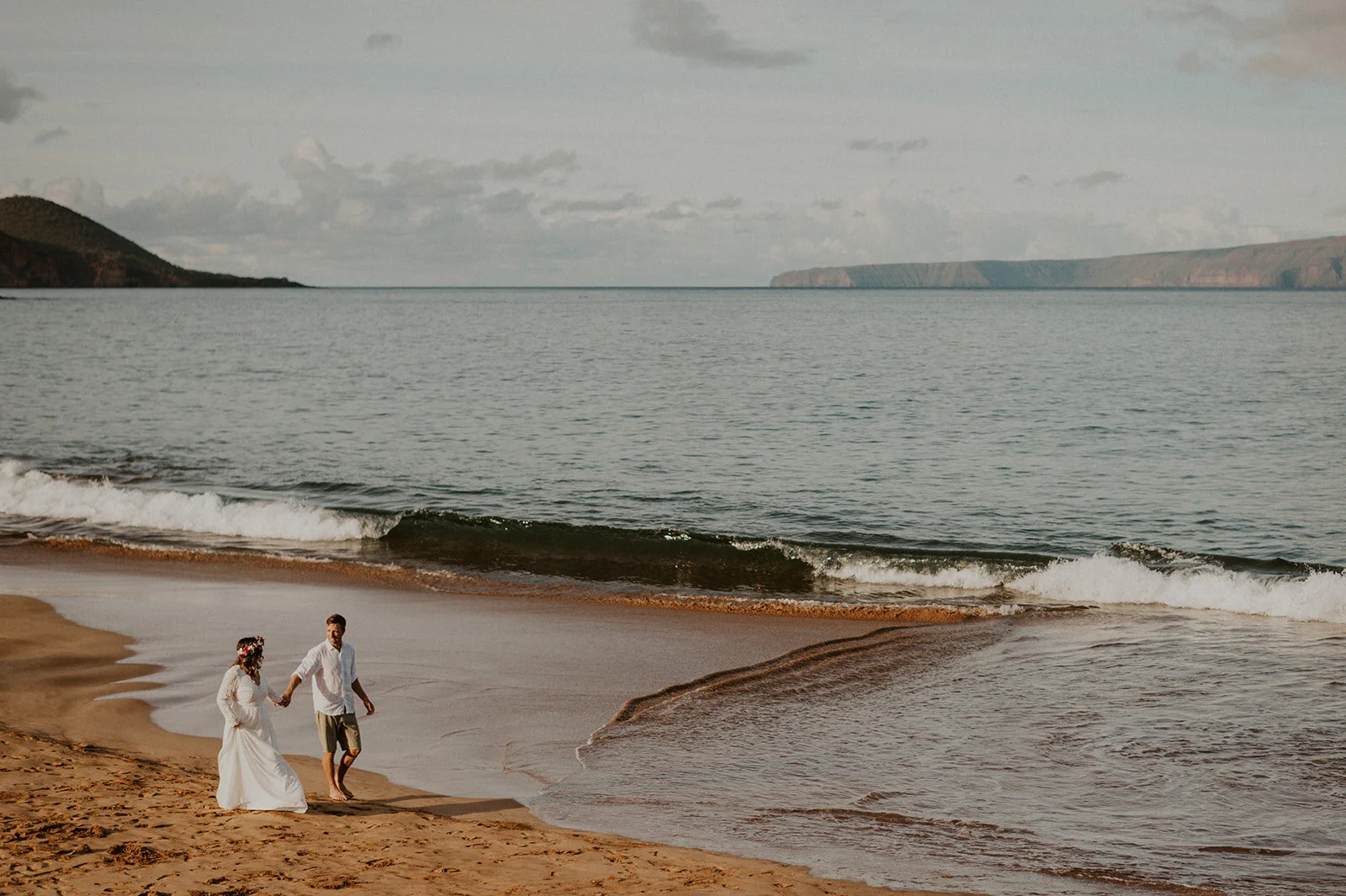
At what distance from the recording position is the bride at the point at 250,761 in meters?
8.93

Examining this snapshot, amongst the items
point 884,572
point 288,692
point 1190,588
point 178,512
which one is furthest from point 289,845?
point 178,512

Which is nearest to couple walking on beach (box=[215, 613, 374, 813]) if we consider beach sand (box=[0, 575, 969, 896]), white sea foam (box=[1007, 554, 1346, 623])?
beach sand (box=[0, 575, 969, 896])

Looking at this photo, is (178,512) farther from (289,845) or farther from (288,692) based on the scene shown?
(289,845)

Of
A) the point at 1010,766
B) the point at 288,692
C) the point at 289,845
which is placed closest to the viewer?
the point at 289,845

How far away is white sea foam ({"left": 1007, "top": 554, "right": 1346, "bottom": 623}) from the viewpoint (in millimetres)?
16969

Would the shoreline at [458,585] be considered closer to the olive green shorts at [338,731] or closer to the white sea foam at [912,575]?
the white sea foam at [912,575]

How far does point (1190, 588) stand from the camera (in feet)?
59.2

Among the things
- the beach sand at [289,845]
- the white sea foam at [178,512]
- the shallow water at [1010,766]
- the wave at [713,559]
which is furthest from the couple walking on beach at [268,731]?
the white sea foam at [178,512]

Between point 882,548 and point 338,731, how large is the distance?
1313 centimetres

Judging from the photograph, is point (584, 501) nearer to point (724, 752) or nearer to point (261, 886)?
A: point (724, 752)

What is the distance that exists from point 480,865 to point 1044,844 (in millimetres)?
4331

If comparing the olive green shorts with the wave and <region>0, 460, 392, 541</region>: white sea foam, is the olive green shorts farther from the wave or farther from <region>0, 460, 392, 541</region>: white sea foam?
<region>0, 460, 392, 541</region>: white sea foam

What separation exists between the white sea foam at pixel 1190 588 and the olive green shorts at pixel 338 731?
12.3m

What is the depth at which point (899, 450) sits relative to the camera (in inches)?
1283
